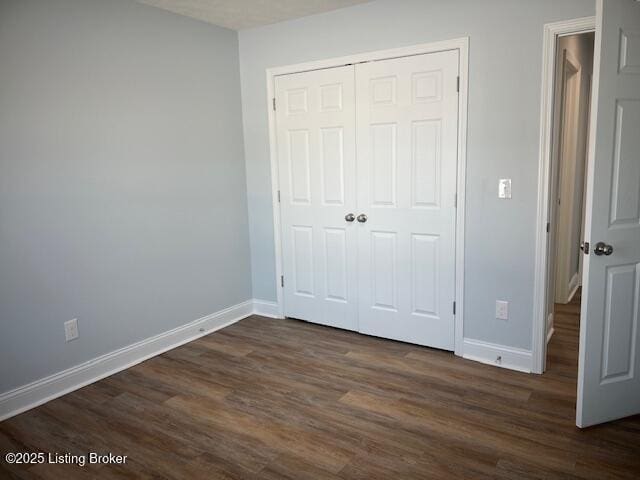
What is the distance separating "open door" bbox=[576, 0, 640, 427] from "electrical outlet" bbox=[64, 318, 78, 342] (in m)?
2.90

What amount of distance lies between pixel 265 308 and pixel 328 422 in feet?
6.09

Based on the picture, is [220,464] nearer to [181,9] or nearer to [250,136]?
[250,136]

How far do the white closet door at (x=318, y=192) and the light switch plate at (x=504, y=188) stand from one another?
1.07 metres

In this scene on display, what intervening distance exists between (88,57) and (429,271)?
103 inches

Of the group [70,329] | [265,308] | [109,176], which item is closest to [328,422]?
[70,329]

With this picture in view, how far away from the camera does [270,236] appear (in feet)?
13.5

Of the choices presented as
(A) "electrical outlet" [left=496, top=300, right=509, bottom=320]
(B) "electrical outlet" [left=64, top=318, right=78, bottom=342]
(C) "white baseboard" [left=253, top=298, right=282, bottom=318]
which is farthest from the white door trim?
(B) "electrical outlet" [left=64, top=318, right=78, bottom=342]

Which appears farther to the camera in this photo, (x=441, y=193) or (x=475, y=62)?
(x=441, y=193)

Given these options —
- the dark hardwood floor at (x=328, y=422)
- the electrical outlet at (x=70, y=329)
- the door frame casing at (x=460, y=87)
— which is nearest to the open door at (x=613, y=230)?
the dark hardwood floor at (x=328, y=422)

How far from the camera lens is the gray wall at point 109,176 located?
2.62 m

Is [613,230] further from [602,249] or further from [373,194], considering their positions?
[373,194]

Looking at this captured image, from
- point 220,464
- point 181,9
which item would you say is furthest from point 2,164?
point 220,464

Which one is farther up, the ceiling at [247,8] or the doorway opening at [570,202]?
the ceiling at [247,8]

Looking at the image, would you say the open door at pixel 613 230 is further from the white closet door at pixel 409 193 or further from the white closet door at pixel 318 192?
the white closet door at pixel 318 192
